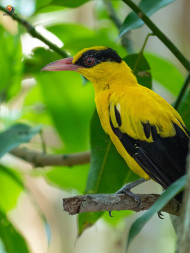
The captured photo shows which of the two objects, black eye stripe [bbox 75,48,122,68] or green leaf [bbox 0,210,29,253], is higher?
black eye stripe [bbox 75,48,122,68]

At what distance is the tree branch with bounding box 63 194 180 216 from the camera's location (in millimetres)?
2162

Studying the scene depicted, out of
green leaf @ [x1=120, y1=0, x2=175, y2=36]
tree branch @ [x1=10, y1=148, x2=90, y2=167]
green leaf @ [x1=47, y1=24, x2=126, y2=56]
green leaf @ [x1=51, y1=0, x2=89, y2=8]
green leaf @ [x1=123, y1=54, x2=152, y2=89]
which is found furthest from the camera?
green leaf @ [x1=47, y1=24, x2=126, y2=56]

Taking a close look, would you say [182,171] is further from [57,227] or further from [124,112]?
[57,227]

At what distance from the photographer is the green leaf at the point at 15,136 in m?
2.96

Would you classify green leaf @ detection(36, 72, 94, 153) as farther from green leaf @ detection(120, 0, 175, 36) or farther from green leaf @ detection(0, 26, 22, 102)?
green leaf @ detection(120, 0, 175, 36)

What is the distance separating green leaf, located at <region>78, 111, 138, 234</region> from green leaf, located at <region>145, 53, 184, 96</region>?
0.79 meters

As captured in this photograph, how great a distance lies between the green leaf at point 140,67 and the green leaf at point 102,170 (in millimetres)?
379

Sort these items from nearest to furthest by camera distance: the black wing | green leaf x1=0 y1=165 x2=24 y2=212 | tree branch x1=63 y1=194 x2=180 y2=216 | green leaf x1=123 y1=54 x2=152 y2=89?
tree branch x1=63 y1=194 x2=180 y2=216 < the black wing < green leaf x1=123 y1=54 x2=152 y2=89 < green leaf x1=0 y1=165 x2=24 y2=212

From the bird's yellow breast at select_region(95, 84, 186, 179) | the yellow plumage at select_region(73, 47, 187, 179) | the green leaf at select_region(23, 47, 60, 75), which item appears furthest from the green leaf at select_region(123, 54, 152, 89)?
the green leaf at select_region(23, 47, 60, 75)

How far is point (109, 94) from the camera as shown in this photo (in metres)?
3.02

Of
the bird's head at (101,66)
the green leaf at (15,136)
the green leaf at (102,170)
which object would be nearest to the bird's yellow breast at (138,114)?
the green leaf at (102,170)

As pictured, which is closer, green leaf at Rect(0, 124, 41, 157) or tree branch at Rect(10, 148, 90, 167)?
green leaf at Rect(0, 124, 41, 157)

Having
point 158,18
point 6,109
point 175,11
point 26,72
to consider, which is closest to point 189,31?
point 175,11

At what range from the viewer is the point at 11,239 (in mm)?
3258
